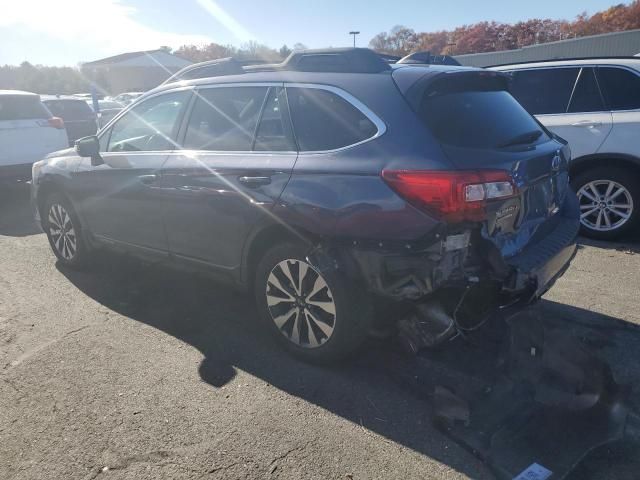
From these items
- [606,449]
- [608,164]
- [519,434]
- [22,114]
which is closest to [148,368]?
[519,434]

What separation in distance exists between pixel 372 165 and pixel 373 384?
1349 mm

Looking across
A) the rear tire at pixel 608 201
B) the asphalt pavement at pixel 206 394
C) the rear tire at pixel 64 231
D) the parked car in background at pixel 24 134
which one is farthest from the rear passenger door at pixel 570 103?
the parked car in background at pixel 24 134

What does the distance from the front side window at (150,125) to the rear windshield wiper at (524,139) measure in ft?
8.05

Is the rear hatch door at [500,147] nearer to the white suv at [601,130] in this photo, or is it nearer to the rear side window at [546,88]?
the white suv at [601,130]

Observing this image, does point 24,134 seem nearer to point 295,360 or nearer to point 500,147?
point 295,360

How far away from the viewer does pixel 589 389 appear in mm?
2936

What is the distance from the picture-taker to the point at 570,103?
5.80 meters

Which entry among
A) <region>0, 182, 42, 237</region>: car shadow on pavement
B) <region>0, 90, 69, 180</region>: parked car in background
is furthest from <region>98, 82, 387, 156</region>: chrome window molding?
<region>0, 90, 69, 180</region>: parked car in background

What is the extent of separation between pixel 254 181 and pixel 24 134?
733 cm

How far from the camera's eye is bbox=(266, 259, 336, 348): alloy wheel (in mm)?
3191

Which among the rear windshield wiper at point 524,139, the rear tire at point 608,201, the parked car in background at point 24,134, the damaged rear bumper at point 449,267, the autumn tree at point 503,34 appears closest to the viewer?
the damaged rear bumper at point 449,267

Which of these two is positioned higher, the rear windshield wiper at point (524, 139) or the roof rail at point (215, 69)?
the roof rail at point (215, 69)

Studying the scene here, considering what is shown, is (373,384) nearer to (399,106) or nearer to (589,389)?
(589,389)

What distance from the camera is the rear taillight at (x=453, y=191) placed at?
2613mm
